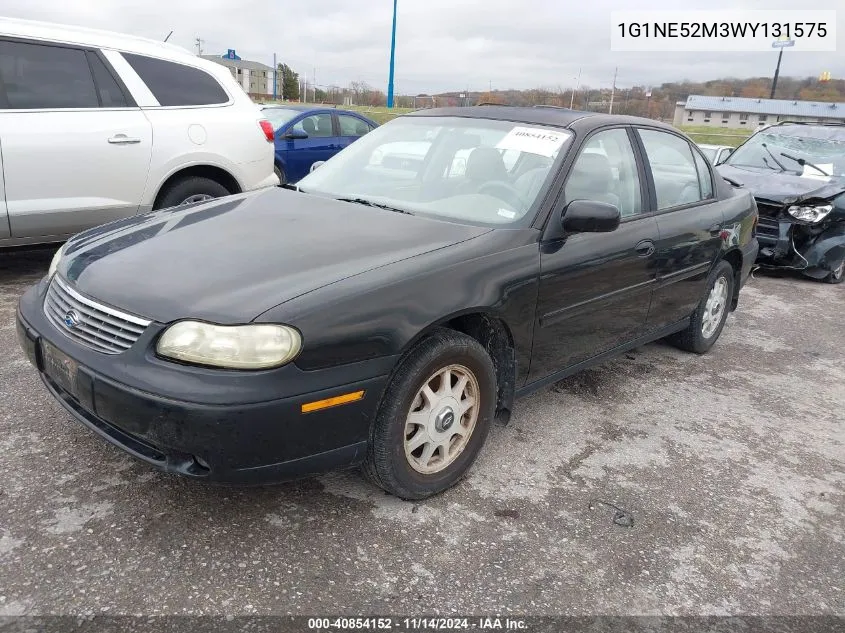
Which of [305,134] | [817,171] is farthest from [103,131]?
[817,171]

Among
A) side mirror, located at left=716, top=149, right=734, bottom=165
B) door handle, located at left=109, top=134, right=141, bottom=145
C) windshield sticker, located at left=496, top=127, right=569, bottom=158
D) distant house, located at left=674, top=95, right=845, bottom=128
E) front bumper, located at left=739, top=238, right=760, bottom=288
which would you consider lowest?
front bumper, located at left=739, top=238, right=760, bottom=288

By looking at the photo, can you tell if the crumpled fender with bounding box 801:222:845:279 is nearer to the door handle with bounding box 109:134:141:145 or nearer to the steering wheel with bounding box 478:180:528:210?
the steering wheel with bounding box 478:180:528:210

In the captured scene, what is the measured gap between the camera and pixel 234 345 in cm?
215

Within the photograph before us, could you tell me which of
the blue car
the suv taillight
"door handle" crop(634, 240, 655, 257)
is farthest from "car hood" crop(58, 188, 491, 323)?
the blue car

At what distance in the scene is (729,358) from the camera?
4.84 m

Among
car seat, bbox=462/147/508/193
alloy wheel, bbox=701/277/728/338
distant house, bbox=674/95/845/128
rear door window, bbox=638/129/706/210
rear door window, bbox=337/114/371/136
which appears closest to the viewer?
car seat, bbox=462/147/508/193

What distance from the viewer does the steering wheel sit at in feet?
10.2

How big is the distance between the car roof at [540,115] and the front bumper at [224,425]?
1.87 meters

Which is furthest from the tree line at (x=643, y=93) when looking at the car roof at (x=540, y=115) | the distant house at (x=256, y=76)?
the distant house at (x=256, y=76)

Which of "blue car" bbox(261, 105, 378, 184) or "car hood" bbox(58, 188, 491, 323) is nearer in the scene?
"car hood" bbox(58, 188, 491, 323)

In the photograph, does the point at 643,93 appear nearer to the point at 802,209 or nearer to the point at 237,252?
the point at 802,209

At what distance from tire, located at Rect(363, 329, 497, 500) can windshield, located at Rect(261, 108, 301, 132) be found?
784cm

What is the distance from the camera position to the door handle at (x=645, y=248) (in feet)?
11.7

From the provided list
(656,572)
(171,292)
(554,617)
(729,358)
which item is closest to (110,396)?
(171,292)
